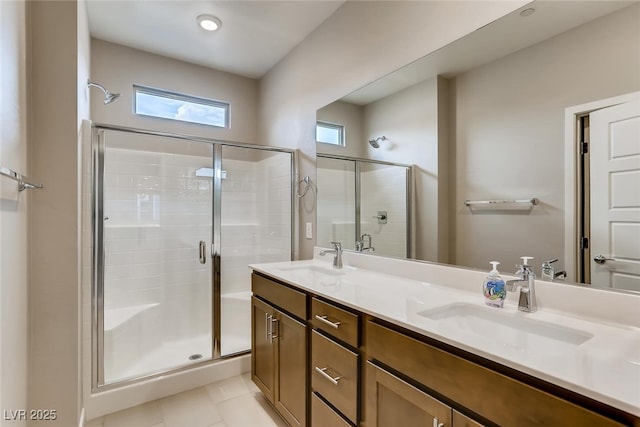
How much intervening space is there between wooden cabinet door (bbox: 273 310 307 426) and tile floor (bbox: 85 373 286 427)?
10.9 inches

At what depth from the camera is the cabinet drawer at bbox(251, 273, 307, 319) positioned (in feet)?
5.10

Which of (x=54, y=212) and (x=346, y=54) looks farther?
(x=346, y=54)

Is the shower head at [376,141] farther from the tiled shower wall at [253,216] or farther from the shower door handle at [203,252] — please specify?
the shower door handle at [203,252]

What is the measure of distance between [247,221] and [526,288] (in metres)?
2.39

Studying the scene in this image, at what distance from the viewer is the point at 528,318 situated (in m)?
1.05

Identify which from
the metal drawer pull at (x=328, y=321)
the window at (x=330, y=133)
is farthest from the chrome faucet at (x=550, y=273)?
the window at (x=330, y=133)

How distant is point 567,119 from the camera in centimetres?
114

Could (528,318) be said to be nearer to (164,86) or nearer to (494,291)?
(494,291)

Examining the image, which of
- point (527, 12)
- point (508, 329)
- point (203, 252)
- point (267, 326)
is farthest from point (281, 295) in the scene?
point (527, 12)

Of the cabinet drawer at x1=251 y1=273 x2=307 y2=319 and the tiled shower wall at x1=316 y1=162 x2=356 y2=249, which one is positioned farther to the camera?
A: the tiled shower wall at x1=316 y1=162 x2=356 y2=249

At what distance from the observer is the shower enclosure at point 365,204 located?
1.82 metres

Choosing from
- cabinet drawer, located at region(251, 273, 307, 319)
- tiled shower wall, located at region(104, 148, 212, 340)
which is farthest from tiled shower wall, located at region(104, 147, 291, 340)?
cabinet drawer, located at region(251, 273, 307, 319)

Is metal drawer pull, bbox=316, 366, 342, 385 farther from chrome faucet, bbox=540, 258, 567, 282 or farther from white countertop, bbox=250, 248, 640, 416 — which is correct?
chrome faucet, bbox=540, 258, 567, 282

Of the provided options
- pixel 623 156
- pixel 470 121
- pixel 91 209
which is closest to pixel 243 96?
pixel 91 209
